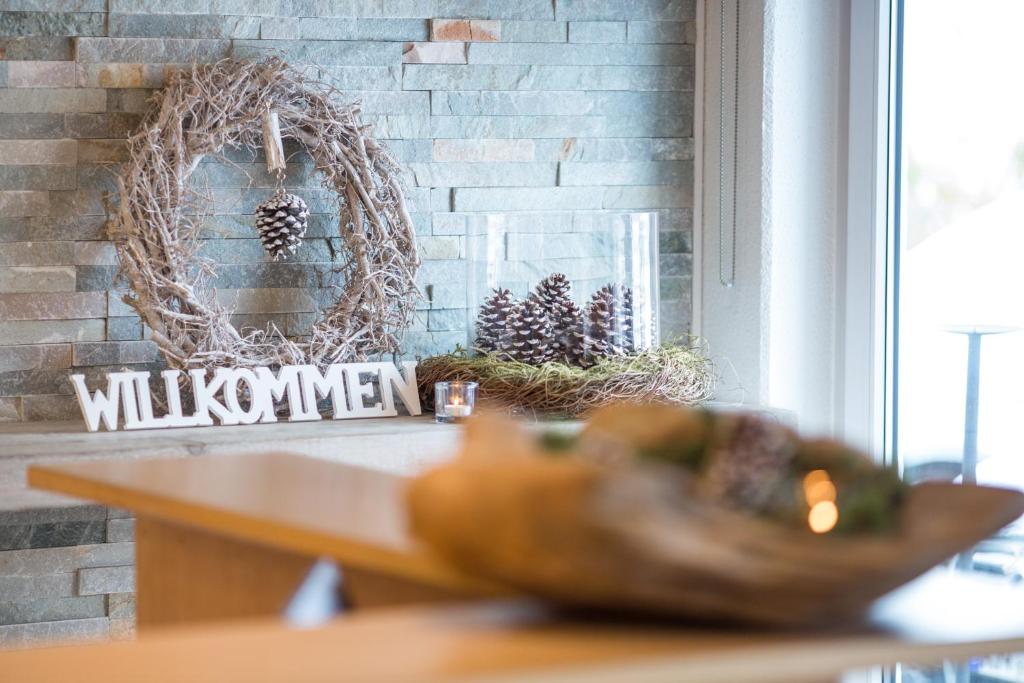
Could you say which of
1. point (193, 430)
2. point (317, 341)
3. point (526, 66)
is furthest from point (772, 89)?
point (193, 430)

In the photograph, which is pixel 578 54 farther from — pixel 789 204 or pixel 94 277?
pixel 94 277

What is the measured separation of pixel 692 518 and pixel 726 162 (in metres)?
2.02

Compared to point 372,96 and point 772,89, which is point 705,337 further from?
point 372,96

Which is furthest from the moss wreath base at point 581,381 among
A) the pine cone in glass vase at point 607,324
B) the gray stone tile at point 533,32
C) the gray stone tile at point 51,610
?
the gray stone tile at point 51,610

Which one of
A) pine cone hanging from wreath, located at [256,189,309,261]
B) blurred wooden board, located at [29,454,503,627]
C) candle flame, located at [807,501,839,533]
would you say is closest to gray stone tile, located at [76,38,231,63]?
pine cone hanging from wreath, located at [256,189,309,261]

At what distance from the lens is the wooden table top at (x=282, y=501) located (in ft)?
A: 2.55

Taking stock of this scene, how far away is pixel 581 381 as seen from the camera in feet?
7.17

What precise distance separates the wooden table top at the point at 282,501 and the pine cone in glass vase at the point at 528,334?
1.04 m

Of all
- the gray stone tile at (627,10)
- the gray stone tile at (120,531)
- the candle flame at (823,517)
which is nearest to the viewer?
the candle flame at (823,517)

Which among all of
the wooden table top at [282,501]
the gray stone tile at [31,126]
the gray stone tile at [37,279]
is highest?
the gray stone tile at [31,126]

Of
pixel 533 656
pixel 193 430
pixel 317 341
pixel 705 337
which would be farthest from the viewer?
pixel 705 337

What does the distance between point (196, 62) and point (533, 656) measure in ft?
6.35

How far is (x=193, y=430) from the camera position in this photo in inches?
82.5

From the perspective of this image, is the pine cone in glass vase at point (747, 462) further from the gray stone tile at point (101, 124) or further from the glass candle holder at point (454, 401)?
the gray stone tile at point (101, 124)
